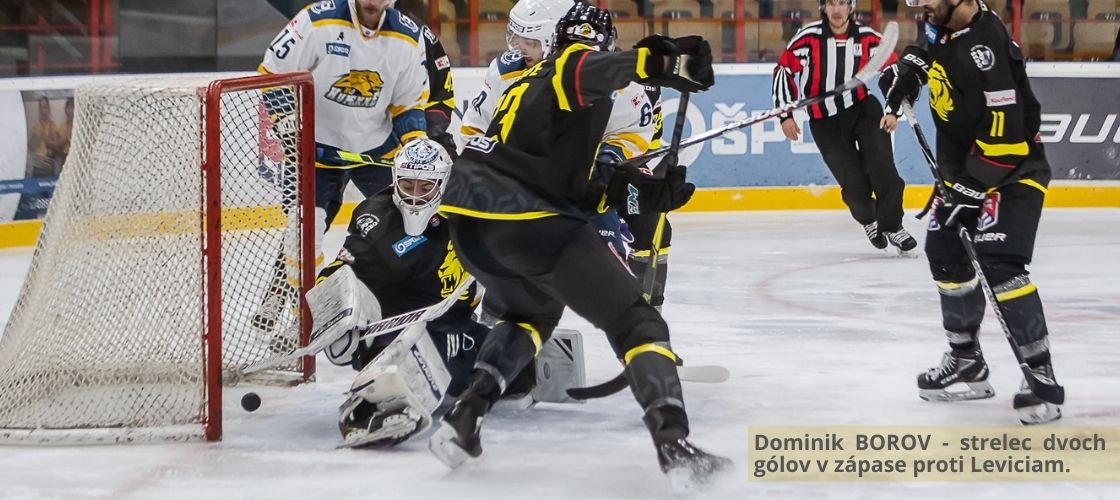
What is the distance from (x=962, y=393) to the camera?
329cm

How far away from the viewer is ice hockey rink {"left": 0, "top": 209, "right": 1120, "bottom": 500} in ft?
8.32

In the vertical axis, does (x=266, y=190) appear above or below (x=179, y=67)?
below

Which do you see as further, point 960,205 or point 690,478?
point 960,205

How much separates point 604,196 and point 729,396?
97 centimetres

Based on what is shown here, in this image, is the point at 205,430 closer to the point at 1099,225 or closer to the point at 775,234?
the point at 775,234

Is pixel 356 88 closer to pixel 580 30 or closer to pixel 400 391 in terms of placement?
pixel 400 391

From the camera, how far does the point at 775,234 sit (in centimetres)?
664

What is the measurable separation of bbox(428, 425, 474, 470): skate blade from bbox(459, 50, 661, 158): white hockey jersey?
4.01ft

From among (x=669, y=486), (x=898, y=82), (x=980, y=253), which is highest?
(x=898, y=82)

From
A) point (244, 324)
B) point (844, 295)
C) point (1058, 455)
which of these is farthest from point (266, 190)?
point (844, 295)

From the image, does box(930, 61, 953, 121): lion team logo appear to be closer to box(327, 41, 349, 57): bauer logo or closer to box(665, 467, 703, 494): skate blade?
box(665, 467, 703, 494): skate blade

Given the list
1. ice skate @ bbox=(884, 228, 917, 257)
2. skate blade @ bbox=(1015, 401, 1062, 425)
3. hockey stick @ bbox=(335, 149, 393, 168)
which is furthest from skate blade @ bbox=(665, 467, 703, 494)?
ice skate @ bbox=(884, 228, 917, 257)

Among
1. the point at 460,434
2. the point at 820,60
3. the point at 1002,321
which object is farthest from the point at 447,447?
the point at 820,60

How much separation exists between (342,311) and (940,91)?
1.39 meters
